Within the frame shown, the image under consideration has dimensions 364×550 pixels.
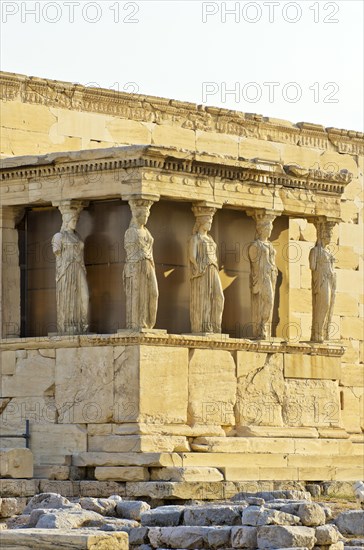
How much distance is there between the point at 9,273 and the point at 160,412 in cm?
272

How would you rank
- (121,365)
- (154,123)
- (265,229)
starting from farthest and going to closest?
(154,123) → (265,229) → (121,365)

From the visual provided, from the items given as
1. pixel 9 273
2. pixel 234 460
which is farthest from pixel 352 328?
pixel 9 273

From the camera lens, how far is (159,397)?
72.8 ft

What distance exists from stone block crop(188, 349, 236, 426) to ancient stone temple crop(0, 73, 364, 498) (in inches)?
0.9

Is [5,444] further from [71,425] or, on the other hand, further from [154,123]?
[154,123]

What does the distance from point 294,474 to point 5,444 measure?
3384mm

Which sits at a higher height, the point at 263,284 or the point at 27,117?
the point at 27,117

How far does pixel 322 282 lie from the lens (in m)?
24.5

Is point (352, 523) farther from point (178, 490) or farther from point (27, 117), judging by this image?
point (27, 117)

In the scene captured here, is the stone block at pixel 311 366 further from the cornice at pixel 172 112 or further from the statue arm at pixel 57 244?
the cornice at pixel 172 112

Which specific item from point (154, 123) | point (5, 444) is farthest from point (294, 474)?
point (154, 123)

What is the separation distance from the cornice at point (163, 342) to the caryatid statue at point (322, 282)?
1.86 ft

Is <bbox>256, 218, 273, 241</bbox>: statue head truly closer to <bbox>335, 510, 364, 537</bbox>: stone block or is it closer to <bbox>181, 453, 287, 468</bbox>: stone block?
<bbox>181, 453, 287, 468</bbox>: stone block

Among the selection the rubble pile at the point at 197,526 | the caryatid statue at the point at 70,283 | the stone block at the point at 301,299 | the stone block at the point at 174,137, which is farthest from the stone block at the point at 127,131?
the rubble pile at the point at 197,526
